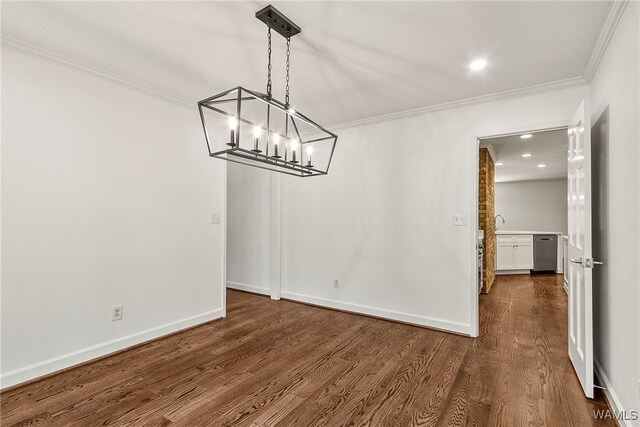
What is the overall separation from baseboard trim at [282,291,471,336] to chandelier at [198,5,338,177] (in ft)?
5.83

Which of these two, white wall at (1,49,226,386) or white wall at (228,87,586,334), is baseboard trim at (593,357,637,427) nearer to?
white wall at (228,87,586,334)

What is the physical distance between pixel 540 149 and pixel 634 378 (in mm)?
4818

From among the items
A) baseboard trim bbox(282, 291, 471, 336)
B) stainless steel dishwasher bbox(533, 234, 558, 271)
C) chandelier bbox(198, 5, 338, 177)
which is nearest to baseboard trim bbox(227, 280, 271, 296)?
baseboard trim bbox(282, 291, 471, 336)

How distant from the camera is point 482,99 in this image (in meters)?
3.20

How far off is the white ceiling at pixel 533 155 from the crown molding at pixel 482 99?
2.27ft

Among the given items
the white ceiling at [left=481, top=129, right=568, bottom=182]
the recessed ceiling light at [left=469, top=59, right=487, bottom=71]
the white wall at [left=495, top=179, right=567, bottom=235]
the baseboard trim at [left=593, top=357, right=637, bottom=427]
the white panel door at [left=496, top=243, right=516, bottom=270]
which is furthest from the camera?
the white wall at [left=495, top=179, right=567, bottom=235]

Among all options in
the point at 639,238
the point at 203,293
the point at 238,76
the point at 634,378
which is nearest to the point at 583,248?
the point at 639,238

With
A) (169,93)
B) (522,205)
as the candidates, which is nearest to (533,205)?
(522,205)

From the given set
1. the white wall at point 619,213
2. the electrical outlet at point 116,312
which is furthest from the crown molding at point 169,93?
the electrical outlet at point 116,312

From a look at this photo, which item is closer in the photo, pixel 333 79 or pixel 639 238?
pixel 639 238

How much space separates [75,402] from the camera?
6.73 feet

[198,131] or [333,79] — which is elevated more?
[333,79]

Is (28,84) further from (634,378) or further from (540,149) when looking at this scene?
(540,149)

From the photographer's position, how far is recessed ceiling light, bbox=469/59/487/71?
249 centimetres
